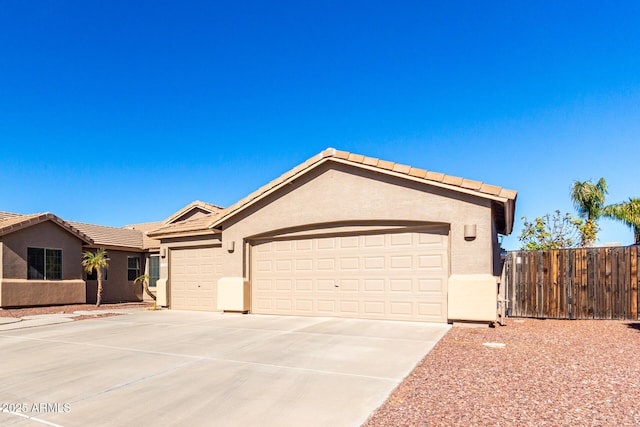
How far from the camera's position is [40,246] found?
18.6 metres

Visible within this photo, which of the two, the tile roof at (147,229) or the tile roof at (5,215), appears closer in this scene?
the tile roof at (5,215)

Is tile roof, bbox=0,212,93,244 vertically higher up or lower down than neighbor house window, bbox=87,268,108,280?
higher up

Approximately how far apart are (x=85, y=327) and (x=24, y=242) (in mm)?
9524

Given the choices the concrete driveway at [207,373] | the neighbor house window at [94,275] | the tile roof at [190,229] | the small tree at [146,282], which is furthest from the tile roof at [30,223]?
the concrete driveway at [207,373]

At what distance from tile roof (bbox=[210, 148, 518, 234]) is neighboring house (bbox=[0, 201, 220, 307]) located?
5.94 metres

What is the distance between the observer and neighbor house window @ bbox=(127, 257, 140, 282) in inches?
894

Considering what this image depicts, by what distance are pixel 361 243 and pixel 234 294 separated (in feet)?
16.2

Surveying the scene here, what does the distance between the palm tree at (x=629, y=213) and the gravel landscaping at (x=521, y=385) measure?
19822 millimetres

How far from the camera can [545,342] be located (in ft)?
27.3

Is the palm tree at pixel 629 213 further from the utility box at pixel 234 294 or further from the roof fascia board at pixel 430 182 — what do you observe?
the utility box at pixel 234 294

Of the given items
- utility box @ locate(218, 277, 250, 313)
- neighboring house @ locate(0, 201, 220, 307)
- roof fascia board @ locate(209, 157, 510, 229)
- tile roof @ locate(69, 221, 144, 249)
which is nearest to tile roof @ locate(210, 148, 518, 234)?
roof fascia board @ locate(209, 157, 510, 229)

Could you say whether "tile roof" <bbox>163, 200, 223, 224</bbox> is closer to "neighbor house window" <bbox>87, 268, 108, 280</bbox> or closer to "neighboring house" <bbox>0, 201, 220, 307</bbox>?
"neighboring house" <bbox>0, 201, 220, 307</bbox>

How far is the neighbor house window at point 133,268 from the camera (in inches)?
894

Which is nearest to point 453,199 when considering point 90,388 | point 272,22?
point 90,388
